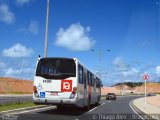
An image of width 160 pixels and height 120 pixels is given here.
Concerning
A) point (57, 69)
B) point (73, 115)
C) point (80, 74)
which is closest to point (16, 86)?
point (80, 74)

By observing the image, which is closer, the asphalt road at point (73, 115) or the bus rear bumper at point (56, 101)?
the asphalt road at point (73, 115)

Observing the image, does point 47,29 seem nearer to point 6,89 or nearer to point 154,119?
point 154,119

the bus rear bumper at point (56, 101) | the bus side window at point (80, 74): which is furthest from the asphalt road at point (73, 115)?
the bus side window at point (80, 74)

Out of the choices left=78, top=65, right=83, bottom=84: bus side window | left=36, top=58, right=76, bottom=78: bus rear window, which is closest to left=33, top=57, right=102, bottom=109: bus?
left=36, top=58, right=76, bottom=78: bus rear window

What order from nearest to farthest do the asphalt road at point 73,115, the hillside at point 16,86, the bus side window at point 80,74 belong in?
the asphalt road at point 73,115 → the bus side window at point 80,74 → the hillside at point 16,86

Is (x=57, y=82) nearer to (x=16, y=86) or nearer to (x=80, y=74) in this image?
(x=80, y=74)

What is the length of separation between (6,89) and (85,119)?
90520 mm

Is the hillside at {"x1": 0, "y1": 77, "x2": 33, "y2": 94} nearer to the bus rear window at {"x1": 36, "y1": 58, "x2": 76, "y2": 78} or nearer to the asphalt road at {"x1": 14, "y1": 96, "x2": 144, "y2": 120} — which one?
the asphalt road at {"x1": 14, "y1": 96, "x2": 144, "y2": 120}

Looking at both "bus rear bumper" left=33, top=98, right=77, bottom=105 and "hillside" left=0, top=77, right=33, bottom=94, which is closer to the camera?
"bus rear bumper" left=33, top=98, right=77, bottom=105

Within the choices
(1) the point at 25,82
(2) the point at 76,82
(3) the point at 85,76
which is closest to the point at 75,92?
(2) the point at 76,82

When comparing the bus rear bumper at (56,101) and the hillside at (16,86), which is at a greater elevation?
the hillside at (16,86)

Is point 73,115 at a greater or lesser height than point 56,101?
lesser

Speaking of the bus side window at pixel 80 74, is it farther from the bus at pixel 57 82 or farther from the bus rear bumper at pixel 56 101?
the bus rear bumper at pixel 56 101

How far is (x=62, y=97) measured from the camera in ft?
74.6
